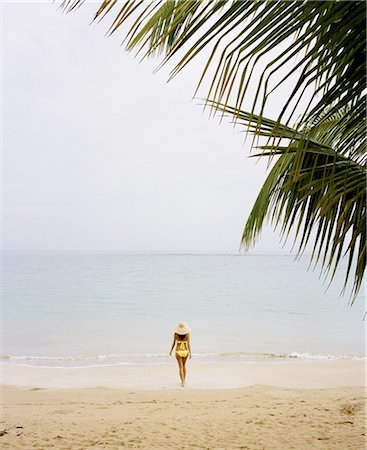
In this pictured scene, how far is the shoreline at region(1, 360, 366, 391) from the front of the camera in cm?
890

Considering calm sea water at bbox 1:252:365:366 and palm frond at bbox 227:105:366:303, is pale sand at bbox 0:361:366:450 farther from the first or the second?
palm frond at bbox 227:105:366:303

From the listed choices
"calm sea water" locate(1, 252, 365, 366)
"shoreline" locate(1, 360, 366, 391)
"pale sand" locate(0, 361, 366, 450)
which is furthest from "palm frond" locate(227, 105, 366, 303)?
"calm sea water" locate(1, 252, 365, 366)

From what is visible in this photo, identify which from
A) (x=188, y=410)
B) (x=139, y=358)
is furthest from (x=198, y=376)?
(x=139, y=358)

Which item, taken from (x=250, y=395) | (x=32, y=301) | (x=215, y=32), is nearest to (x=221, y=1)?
(x=215, y=32)

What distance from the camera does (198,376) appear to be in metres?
9.52

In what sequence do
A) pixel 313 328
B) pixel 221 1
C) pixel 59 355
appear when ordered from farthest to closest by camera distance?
pixel 313 328 < pixel 59 355 < pixel 221 1

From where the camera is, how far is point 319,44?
3.49ft

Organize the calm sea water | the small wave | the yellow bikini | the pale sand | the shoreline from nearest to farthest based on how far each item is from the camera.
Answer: the pale sand → the yellow bikini → the shoreline → the small wave → the calm sea water

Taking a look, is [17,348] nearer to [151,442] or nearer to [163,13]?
[151,442]

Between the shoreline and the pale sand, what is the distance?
0.07 feet

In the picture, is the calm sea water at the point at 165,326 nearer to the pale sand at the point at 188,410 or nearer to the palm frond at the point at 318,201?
the pale sand at the point at 188,410

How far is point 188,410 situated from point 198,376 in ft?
9.31

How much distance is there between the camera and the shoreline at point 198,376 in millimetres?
8898

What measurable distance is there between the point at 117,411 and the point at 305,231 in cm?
533
